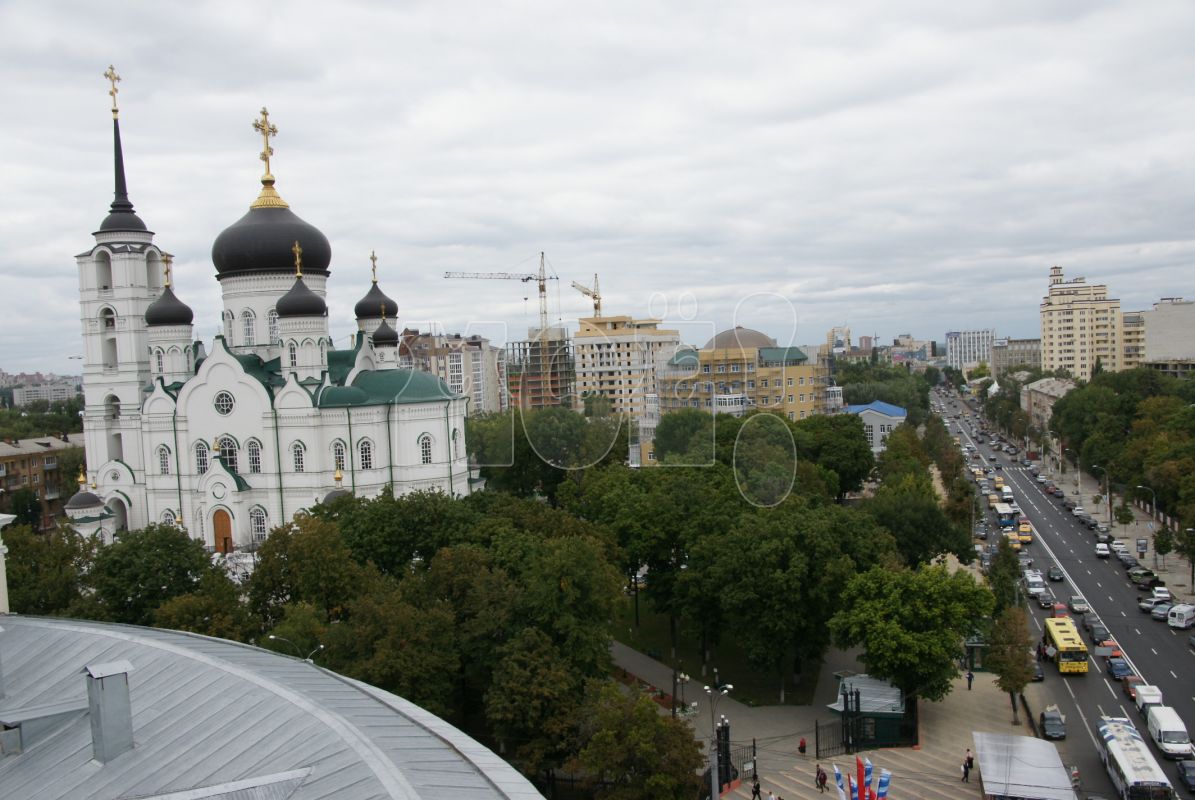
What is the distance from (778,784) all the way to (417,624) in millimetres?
10481

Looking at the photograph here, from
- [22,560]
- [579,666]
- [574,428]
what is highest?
[574,428]

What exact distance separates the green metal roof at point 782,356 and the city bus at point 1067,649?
103 ft

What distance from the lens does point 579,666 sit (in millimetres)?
27359

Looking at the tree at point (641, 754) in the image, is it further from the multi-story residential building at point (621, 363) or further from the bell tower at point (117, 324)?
the bell tower at point (117, 324)

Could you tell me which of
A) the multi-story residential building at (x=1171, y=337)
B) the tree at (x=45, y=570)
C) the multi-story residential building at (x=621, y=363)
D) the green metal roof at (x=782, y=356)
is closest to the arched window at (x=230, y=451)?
the tree at (x=45, y=570)

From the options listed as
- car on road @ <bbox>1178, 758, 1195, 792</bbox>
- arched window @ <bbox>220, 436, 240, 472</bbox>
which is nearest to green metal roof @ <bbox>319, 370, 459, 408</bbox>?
arched window @ <bbox>220, 436, 240, 472</bbox>

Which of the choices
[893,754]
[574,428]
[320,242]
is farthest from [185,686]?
[320,242]

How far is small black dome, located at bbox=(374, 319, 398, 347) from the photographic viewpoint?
190 ft

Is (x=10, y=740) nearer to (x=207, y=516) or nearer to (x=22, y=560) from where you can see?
(x=22, y=560)

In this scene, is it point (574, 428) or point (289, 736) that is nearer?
point (289, 736)

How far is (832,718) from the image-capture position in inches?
1229

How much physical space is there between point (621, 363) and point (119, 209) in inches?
1255

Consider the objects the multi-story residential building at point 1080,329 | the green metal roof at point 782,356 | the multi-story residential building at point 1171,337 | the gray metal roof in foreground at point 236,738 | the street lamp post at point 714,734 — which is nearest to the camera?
the gray metal roof in foreground at point 236,738

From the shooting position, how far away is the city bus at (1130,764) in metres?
23.8
